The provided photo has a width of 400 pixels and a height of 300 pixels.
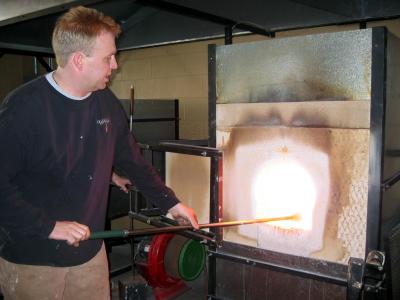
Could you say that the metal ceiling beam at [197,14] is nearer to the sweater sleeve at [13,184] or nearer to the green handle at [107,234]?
the sweater sleeve at [13,184]

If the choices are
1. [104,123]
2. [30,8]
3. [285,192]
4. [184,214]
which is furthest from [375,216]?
[30,8]

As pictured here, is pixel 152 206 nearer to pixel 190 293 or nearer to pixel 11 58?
pixel 190 293

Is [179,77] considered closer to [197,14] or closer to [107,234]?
[197,14]

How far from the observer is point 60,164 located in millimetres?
1263

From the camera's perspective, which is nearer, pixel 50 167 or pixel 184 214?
pixel 50 167

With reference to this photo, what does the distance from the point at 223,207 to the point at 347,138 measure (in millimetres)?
562

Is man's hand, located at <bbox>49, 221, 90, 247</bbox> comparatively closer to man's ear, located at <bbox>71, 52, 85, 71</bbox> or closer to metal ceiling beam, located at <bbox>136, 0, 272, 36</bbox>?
man's ear, located at <bbox>71, 52, 85, 71</bbox>

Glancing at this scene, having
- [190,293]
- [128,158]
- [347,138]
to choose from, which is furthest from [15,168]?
[190,293]

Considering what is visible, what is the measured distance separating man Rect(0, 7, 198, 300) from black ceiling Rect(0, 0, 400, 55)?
0.46 ft

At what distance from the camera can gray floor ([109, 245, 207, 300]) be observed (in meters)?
2.38

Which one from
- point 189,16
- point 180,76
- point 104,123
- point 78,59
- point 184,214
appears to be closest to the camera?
point 78,59

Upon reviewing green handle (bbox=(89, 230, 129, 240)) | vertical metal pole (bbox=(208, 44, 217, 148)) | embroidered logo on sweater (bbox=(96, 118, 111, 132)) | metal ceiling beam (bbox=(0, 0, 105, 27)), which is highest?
metal ceiling beam (bbox=(0, 0, 105, 27))

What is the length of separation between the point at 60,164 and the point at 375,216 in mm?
1013

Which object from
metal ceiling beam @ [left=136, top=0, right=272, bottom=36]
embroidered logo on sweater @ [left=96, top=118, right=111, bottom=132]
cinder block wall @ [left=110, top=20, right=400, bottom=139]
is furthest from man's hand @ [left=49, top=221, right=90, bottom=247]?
cinder block wall @ [left=110, top=20, right=400, bottom=139]
